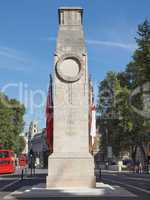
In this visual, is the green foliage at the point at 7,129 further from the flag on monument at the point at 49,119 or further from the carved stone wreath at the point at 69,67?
the carved stone wreath at the point at 69,67

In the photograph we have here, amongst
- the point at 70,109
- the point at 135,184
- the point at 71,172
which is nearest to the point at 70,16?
the point at 70,109

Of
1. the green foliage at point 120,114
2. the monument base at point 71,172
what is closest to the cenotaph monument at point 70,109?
the monument base at point 71,172

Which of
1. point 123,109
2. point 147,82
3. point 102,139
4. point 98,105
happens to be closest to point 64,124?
point 147,82

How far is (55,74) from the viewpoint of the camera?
30.5 meters

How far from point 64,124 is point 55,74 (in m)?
3.01

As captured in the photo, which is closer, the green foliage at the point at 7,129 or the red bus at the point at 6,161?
the red bus at the point at 6,161

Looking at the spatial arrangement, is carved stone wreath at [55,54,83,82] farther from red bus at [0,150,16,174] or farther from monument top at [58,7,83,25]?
red bus at [0,150,16,174]

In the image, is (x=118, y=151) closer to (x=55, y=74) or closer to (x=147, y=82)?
(x=147, y=82)

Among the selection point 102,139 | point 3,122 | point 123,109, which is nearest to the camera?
point 123,109

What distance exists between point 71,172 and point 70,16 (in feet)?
30.5

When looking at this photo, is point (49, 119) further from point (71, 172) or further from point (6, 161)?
point (6, 161)

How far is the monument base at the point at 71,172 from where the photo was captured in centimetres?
2922

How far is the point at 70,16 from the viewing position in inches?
1225

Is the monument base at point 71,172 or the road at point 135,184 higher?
the monument base at point 71,172
